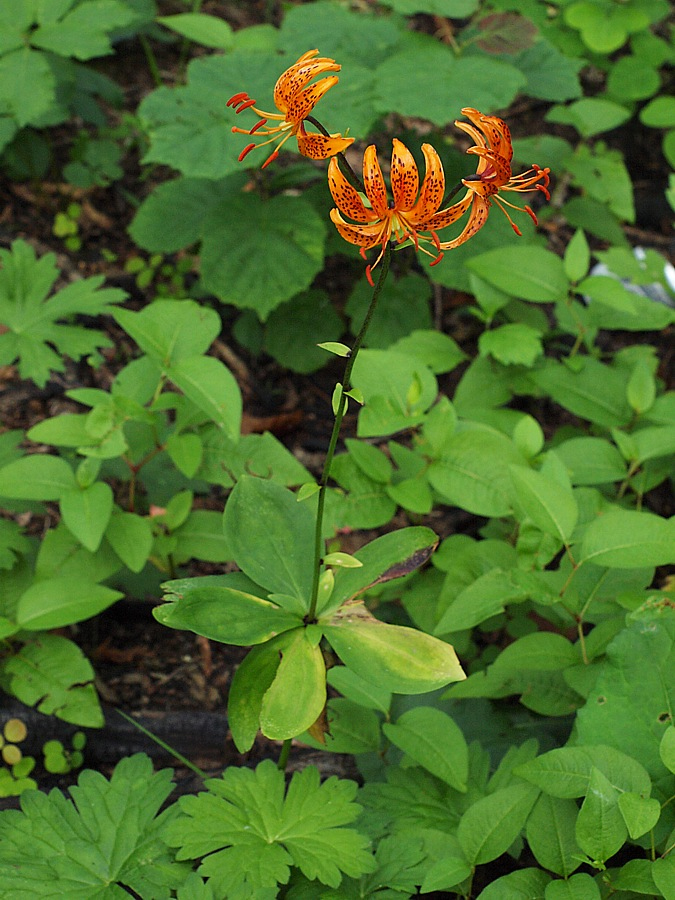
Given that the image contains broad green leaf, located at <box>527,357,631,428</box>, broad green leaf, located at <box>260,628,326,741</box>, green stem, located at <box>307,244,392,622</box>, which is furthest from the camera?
broad green leaf, located at <box>527,357,631,428</box>

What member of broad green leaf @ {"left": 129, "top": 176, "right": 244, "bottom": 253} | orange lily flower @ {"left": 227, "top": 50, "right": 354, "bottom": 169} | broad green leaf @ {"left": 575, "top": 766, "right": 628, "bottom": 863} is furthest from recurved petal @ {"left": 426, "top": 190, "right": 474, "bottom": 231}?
broad green leaf @ {"left": 129, "top": 176, "right": 244, "bottom": 253}

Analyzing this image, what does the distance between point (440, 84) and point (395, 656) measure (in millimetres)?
2269

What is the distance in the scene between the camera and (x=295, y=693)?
1.64 m

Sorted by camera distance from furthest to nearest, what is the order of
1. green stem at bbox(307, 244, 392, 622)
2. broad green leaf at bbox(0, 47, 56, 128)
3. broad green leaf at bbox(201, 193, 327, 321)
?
broad green leaf at bbox(201, 193, 327, 321)
broad green leaf at bbox(0, 47, 56, 128)
green stem at bbox(307, 244, 392, 622)

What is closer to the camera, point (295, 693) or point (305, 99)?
point (305, 99)

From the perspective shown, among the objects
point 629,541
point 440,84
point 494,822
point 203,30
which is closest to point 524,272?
point 440,84

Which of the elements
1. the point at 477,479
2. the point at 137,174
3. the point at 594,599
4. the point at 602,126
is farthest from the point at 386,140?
the point at 594,599

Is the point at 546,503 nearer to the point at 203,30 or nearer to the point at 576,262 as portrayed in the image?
the point at 576,262

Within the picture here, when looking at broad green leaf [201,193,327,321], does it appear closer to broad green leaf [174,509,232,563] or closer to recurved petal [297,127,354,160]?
broad green leaf [174,509,232,563]

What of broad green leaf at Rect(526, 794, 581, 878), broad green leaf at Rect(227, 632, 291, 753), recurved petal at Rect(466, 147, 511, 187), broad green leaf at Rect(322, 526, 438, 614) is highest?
recurved petal at Rect(466, 147, 511, 187)

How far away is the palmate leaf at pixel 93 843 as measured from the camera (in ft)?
5.41

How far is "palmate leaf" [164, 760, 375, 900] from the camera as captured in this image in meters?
1.60

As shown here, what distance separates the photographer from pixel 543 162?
3.73m

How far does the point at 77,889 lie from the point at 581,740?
1068 mm
